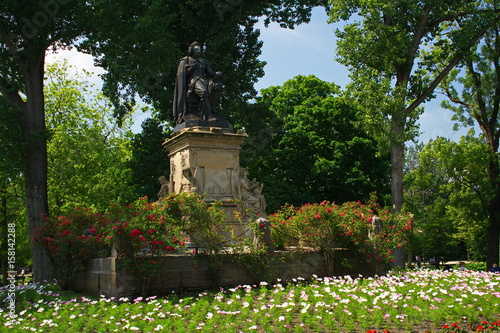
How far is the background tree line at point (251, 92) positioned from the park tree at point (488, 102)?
0.24 ft

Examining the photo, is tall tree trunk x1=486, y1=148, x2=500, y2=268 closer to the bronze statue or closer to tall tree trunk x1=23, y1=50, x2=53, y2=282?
the bronze statue

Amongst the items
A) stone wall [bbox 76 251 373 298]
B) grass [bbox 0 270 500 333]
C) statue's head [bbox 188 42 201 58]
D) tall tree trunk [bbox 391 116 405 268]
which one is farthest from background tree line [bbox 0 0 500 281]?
grass [bbox 0 270 500 333]

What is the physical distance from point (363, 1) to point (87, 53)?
11489 mm

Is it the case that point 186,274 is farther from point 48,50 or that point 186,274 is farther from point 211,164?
point 48,50

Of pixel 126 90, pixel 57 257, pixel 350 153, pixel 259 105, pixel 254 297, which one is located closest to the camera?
pixel 254 297

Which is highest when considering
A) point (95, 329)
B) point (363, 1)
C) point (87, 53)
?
point (363, 1)

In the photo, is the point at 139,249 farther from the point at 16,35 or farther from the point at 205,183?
the point at 16,35

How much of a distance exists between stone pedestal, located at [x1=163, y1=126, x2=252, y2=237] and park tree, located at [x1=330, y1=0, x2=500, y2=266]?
9.22 m

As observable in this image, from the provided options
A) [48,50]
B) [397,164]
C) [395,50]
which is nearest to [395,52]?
[395,50]

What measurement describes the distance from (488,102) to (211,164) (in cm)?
2047

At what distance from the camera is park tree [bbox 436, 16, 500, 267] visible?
28.5 m

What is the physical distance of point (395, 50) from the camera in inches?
906

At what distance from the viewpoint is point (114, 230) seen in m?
10.3

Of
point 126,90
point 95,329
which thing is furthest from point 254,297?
point 126,90
